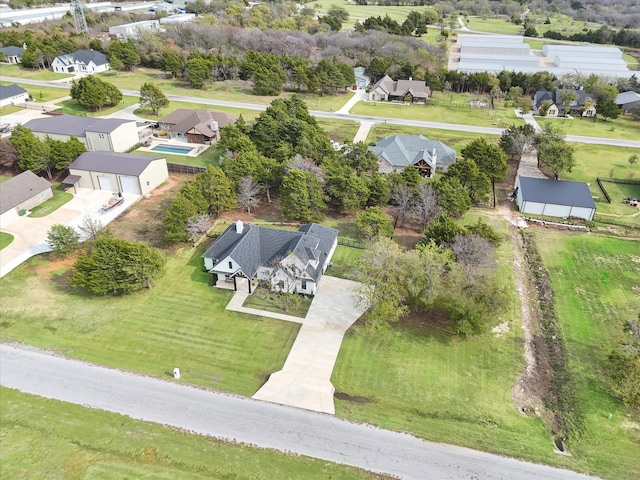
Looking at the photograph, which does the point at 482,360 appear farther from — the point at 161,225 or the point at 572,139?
the point at 572,139

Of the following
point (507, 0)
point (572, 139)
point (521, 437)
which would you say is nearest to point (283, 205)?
point (521, 437)

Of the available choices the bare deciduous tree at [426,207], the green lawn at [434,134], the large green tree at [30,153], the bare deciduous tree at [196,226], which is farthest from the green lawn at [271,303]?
the green lawn at [434,134]

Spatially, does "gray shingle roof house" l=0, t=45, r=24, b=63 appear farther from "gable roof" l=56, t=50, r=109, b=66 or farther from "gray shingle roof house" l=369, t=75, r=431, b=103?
"gray shingle roof house" l=369, t=75, r=431, b=103

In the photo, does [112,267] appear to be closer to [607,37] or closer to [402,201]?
[402,201]

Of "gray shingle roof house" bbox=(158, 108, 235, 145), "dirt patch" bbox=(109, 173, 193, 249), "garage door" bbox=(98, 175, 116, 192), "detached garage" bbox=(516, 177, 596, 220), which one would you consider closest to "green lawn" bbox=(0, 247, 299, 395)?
"dirt patch" bbox=(109, 173, 193, 249)

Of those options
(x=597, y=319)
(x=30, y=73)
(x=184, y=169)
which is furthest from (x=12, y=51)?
(x=597, y=319)

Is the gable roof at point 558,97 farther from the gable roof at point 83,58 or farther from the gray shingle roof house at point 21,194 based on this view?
the gable roof at point 83,58
